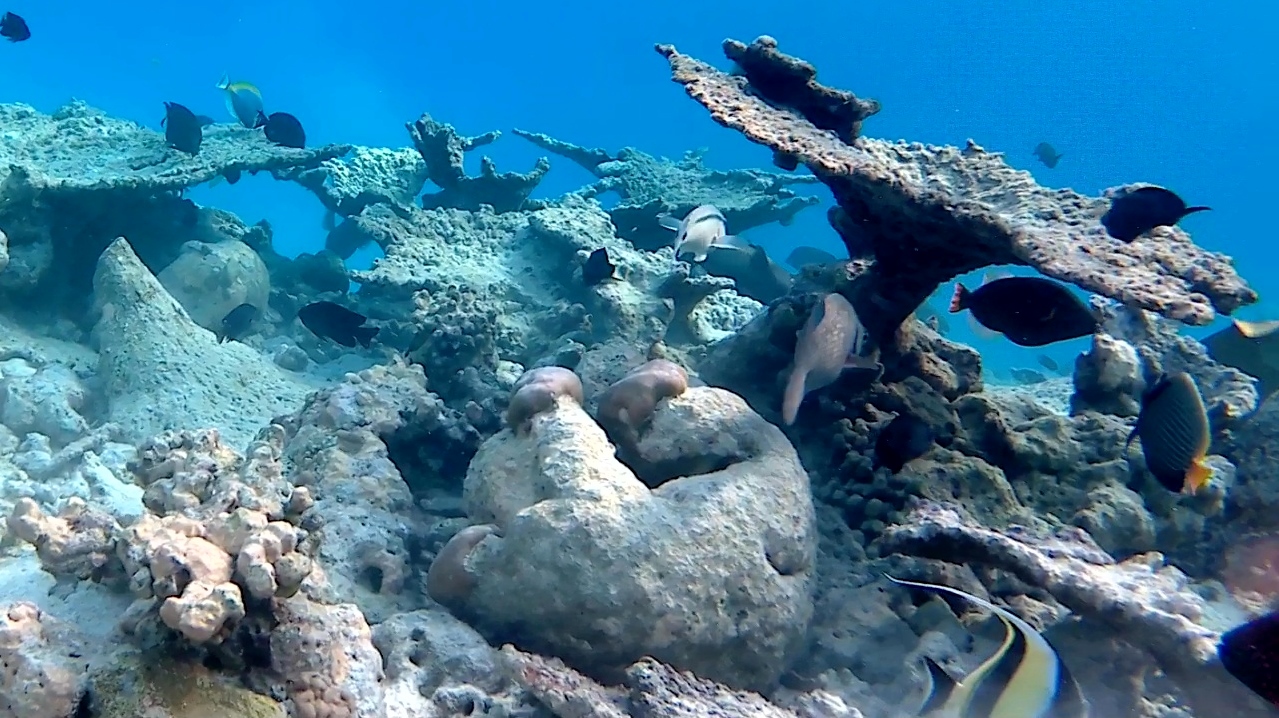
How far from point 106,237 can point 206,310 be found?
3.87ft

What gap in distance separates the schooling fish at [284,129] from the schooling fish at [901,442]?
6753mm

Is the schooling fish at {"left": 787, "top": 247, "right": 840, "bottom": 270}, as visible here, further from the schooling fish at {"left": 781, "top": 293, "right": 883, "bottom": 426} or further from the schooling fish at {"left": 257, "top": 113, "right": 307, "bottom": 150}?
the schooling fish at {"left": 781, "top": 293, "right": 883, "bottom": 426}

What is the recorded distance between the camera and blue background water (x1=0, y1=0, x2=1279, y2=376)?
83.8m

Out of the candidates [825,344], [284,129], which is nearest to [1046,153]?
[284,129]

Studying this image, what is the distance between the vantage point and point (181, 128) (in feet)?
24.6

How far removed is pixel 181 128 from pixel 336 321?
13.5ft

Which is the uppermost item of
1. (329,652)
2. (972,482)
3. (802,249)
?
(802,249)

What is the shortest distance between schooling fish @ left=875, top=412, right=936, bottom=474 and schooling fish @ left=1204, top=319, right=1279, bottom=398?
165 inches

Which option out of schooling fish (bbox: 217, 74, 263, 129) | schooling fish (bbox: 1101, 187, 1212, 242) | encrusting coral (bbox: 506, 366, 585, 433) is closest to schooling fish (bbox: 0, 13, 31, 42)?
schooling fish (bbox: 217, 74, 263, 129)

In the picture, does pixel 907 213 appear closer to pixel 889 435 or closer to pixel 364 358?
pixel 889 435

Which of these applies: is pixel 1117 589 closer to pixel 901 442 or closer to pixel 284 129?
pixel 901 442

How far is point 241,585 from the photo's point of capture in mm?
2035

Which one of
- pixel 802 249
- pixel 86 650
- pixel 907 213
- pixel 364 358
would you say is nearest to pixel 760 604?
pixel 907 213

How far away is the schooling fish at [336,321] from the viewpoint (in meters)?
4.90
